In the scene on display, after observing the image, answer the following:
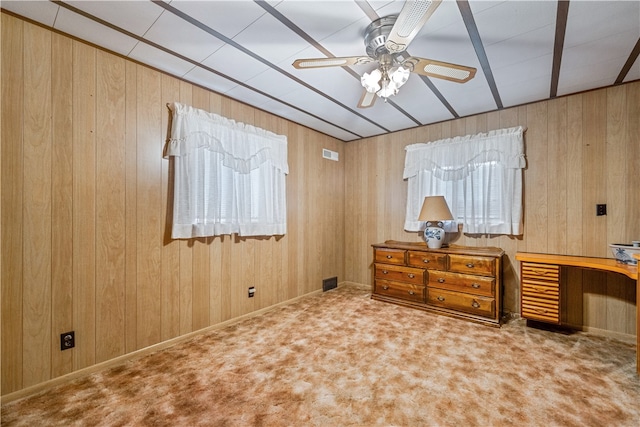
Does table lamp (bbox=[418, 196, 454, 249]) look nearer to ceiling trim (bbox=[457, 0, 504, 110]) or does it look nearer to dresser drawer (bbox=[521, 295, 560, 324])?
dresser drawer (bbox=[521, 295, 560, 324])

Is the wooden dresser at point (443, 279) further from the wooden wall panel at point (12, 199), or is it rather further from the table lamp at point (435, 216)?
the wooden wall panel at point (12, 199)

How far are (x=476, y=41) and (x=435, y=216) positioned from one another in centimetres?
190

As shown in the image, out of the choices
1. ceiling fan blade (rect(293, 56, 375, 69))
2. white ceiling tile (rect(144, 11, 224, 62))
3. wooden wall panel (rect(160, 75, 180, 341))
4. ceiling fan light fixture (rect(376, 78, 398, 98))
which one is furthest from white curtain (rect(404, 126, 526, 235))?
wooden wall panel (rect(160, 75, 180, 341))

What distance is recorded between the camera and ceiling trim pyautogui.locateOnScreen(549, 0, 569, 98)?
171 cm

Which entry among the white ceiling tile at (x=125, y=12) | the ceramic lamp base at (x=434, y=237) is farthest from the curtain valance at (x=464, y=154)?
the white ceiling tile at (x=125, y=12)

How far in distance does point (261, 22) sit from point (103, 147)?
1.53 m

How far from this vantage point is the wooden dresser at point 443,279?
302cm

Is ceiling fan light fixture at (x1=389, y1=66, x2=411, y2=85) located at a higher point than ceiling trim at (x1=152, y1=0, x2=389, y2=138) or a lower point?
lower

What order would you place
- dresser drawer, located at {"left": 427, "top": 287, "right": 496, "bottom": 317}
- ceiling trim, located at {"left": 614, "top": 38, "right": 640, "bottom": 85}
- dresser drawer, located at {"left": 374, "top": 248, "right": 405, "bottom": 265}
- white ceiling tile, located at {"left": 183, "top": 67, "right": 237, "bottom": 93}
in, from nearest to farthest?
ceiling trim, located at {"left": 614, "top": 38, "right": 640, "bottom": 85} < white ceiling tile, located at {"left": 183, "top": 67, "right": 237, "bottom": 93} < dresser drawer, located at {"left": 427, "top": 287, "right": 496, "bottom": 317} < dresser drawer, located at {"left": 374, "top": 248, "right": 405, "bottom": 265}

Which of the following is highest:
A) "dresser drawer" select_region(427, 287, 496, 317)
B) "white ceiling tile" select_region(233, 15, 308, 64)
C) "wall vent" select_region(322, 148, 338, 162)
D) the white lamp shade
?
"white ceiling tile" select_region(233, 15, 308, 64)

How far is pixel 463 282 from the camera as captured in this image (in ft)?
10.4

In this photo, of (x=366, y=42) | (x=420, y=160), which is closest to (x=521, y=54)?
(x=366, y=42)

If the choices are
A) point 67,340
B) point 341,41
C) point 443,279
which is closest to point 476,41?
point 341,41

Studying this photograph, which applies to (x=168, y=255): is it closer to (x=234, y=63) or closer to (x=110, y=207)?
(x=110, y=207)
